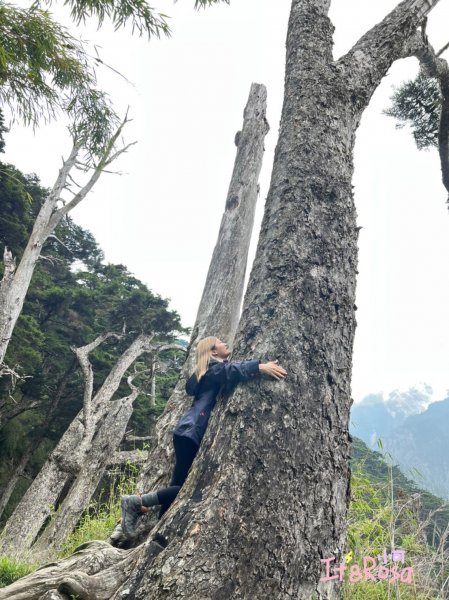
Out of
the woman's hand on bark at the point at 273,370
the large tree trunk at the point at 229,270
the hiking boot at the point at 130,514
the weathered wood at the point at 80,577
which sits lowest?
the weathered wood at the point at 80,577

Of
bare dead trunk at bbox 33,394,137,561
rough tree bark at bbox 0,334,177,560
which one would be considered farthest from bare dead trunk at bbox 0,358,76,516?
bare dead trunk at bbox 33,394,137,561

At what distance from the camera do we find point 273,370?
196 cm

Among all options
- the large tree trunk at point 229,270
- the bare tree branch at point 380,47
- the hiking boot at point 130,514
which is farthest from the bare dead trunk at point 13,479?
the bare tree branch at point 380,47

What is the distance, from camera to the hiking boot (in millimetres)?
3135

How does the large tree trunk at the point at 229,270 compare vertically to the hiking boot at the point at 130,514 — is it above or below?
above

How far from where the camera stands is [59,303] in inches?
578

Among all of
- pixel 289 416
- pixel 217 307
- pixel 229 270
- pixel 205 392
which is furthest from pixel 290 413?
pixel 229 270

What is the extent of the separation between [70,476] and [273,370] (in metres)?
10.0

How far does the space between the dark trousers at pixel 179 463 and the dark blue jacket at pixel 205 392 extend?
7cm

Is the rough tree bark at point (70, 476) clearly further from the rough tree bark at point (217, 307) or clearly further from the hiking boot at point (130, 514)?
the hiking boot at point (130, 514)

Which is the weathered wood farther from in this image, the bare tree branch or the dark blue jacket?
the bare tree branch

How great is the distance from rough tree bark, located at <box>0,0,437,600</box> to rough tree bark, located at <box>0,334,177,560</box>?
6458mm

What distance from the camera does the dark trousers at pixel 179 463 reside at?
9.71 feet

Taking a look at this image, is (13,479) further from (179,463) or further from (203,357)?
(203,357)
